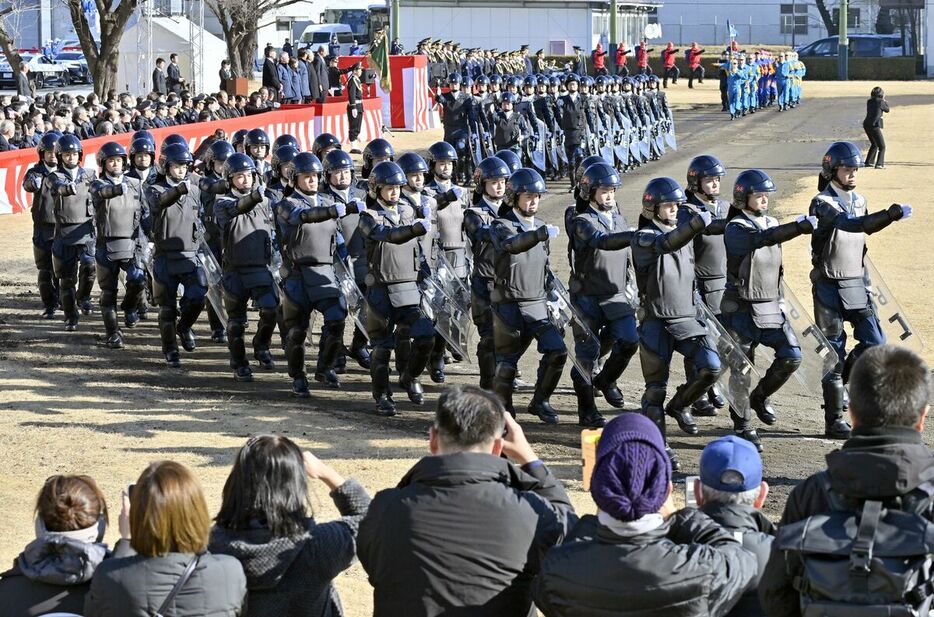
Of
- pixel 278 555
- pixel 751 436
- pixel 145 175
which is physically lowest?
pixel 751 436

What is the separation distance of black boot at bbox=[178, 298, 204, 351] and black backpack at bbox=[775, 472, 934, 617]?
9503mm

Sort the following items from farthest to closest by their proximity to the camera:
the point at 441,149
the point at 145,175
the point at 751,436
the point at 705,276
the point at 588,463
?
the point at 145,175, the point at 441,149, the point at 705,276, the point at 751,436, the point at 588,463

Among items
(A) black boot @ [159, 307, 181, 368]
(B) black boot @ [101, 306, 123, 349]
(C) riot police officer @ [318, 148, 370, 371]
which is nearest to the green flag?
(B) black boot @ [101, 306, 123, 349]

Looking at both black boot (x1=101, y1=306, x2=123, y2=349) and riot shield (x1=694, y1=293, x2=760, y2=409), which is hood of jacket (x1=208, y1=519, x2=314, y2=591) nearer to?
riot shield (x1=694, y1=293, x2=760, y2=409)

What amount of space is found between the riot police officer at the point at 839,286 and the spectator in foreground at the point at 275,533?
20.7 feet

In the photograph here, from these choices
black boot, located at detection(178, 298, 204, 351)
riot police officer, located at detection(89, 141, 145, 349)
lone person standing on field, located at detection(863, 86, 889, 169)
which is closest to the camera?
black boot, located at detection(178, 298, 204, 351)

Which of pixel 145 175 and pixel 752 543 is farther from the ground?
pixel 145 175

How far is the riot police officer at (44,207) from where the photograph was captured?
1417 cm

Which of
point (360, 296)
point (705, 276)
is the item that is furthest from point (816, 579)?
point (360, 296)

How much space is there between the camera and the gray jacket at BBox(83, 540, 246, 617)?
431 cm

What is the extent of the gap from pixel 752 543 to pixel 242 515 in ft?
4.96

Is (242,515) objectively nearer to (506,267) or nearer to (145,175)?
(506,267)

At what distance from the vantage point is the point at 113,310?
1341 cm

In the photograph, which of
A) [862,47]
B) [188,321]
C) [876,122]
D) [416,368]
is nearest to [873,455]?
[416,368]
